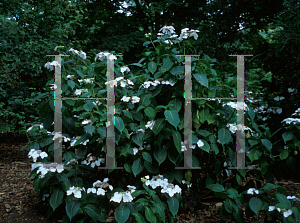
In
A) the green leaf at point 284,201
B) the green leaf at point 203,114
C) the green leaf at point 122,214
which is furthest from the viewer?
the green leaf at point 203,114

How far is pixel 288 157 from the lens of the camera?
75.1 inches

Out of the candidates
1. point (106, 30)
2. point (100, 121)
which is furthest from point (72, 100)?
point (106, 30)

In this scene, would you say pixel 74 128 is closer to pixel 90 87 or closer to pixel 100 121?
pixel 100 121

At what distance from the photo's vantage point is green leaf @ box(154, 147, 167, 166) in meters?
1.62

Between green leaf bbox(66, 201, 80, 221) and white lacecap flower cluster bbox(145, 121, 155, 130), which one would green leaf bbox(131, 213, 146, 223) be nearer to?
green leaf bbox(66, 201, 80, 221)

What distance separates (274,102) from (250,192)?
1.67 meters

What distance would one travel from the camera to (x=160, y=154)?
1645 millimetres

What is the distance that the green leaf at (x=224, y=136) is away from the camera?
1622mm

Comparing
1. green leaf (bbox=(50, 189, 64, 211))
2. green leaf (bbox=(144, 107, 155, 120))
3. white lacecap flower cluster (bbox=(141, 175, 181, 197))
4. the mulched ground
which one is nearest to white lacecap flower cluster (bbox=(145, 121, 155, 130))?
green leaf (bbox=(144, 107, 155, 120))

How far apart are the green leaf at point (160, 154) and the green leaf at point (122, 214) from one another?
357 mm

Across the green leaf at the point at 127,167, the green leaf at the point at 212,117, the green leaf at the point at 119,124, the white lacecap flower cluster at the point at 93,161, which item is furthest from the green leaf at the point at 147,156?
the green leaf at the point at 212,117

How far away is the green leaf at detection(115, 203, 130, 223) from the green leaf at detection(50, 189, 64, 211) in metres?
0.43

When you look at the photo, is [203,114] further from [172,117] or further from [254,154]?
[254,154]

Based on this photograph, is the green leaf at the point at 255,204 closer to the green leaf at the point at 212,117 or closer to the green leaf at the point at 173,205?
the green leaf at the point at 173,205
